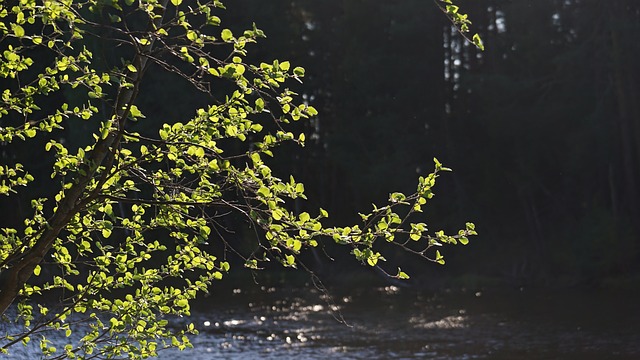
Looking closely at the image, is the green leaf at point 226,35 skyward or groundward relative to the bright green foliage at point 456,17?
groundward

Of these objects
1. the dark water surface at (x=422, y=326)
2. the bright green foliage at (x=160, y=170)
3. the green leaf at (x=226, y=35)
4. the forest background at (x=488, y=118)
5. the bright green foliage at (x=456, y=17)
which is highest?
the forest background at (x=488, y=118)

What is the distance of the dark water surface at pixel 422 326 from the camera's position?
18.9m

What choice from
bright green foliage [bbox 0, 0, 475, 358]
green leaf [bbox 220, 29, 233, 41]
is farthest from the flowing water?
green leaf [bbox 220, 29, 233, 41]

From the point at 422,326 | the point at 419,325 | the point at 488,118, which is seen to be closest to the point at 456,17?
the point at 422,326

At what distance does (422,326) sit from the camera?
2245 centimetres

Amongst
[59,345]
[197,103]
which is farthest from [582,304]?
[197,103]

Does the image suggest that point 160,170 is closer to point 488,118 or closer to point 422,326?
point 422,326

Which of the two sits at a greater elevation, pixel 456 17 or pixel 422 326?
pixel 456 17

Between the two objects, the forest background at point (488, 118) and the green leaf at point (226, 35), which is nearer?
the green leaf at point (226, 35)

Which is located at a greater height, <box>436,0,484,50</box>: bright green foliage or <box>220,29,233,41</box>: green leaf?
<box>436,0,484,50</box>: bright green foliage

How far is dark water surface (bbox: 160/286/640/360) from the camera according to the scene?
744 inches

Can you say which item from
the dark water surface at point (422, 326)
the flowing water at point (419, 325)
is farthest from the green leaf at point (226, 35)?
the dark water surface at point (422, 326)

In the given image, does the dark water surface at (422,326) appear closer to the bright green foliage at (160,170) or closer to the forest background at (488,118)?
the forest background at (488,118)

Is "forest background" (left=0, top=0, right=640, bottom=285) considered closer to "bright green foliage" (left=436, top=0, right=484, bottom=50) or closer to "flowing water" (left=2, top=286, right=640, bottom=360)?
"flowing water" (left=2, top=286, right=640, bottom=360)
